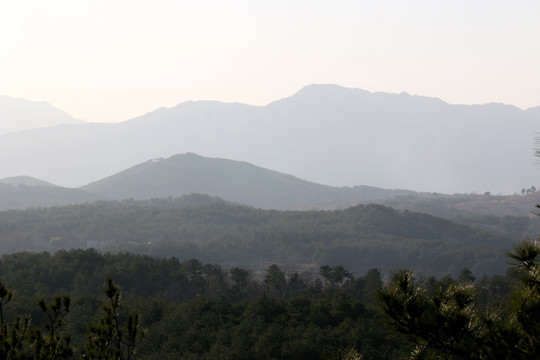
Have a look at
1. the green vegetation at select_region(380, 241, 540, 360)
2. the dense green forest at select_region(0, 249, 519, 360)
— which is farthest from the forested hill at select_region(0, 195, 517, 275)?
the green vegetation at select_region(380, 241, 540, 360)

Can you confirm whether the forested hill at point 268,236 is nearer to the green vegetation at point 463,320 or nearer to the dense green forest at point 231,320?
the dense green forest at point 231,320

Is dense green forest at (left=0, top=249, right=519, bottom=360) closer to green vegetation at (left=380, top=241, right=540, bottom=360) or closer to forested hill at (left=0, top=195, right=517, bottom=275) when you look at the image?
green vegetation at (left=380, top=241, right=540, bottom=360)

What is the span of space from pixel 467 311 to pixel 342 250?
438 feet

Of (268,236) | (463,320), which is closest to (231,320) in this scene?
(463,320)

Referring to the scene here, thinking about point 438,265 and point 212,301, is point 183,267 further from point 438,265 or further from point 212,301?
point 438,265

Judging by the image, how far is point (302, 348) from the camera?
40.6 m

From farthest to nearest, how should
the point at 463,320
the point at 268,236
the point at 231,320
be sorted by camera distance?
the point at 268,236
the point at 231,320
the point at 463,320

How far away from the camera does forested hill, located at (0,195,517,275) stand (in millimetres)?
133250

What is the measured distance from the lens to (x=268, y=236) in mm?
157000

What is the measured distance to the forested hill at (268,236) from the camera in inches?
5246

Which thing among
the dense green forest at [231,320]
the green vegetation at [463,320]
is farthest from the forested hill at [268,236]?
the green vegetation at [463,320]

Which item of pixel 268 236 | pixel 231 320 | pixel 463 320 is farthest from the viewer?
pixel 268 236

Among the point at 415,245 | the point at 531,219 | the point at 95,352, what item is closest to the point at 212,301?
the point at 95,352

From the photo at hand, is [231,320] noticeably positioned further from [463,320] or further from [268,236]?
[268,236]
